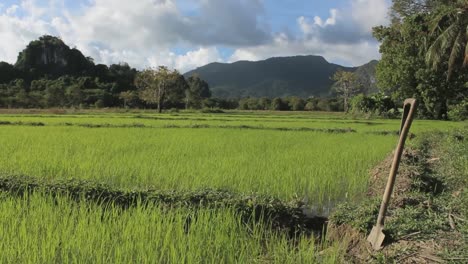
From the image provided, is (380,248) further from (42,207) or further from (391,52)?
(391,52)

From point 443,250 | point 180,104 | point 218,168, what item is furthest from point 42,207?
point 180,104

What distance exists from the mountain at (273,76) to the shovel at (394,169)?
133m

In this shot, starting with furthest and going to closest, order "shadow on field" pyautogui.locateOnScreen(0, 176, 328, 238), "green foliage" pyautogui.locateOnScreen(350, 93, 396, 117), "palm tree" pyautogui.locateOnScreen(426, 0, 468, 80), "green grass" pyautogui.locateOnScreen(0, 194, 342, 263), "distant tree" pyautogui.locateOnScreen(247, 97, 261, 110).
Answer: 1. "distant tree" pyautogui.locateOnScreen(247, 97, 261, 110)
2. "green foliage" pyautogui.locateOnScreen(350, 93, 396, 117)
3. "palm tree" pyautogui.locateOnScreen(426, 0, 468, 80)
4. "shadow on field" pyautogui.locateOnScreen(0, 176, 328, 238)
5. "green grass" pyautogui.locateOnScreen(0, 194, 342, 263)

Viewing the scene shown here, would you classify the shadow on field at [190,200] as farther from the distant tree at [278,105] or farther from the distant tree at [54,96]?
the distant tree at [278,105]

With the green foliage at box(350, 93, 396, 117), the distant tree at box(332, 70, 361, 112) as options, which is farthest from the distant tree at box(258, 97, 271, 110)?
the green foliage at box(350, 93, 396, 117)

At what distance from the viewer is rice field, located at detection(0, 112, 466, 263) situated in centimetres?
256

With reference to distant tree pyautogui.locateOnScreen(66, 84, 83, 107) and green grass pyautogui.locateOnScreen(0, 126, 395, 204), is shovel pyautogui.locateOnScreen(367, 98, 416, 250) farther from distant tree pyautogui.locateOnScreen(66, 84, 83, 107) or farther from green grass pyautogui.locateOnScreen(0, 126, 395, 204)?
distant tree pyautogui.locateOnScreen(66, 84, 83, 107)

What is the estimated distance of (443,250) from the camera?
2283 mm

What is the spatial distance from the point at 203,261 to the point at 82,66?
61.5m

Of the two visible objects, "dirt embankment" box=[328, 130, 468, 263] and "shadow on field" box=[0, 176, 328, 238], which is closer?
"dirt embankment" box=[328, 130, 468, 263]

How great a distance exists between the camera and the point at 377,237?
8.45ft

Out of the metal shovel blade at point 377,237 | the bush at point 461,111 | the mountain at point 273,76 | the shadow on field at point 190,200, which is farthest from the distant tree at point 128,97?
the mountain at point 273,76

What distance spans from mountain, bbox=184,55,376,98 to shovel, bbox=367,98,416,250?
133 meters

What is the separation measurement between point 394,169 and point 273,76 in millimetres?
176517
